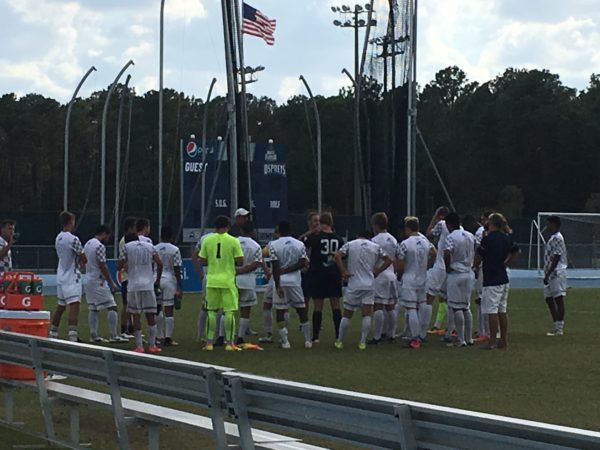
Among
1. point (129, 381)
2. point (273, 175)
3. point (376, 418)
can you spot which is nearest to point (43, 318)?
point (129, 381)

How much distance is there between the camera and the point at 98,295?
65.5 feet

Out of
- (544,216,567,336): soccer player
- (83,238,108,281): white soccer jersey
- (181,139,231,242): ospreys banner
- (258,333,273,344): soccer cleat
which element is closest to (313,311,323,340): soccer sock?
(258,333,273,344): soccer cleat

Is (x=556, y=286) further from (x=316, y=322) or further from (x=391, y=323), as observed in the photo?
(x=316, y=322)

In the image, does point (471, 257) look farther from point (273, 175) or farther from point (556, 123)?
point (556, 123)

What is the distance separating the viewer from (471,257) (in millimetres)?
18406

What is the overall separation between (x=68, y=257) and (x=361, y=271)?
456cm

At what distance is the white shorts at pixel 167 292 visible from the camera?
19.5 metres

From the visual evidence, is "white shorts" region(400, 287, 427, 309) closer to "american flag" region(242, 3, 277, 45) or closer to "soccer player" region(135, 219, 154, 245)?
"soccer player" region(135, 219, 154, 245)

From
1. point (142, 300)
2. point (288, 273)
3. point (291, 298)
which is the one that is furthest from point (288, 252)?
point (142, 300)

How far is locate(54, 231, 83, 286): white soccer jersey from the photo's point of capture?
19.1m

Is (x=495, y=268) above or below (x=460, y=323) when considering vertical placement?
above

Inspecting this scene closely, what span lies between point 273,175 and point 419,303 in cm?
2607

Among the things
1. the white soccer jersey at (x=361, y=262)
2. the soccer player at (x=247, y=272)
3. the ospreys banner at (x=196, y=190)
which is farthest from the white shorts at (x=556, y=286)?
the ospreys banner at (x=196, y=190)

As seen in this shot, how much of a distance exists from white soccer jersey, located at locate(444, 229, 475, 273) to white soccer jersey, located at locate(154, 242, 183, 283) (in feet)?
13.8
